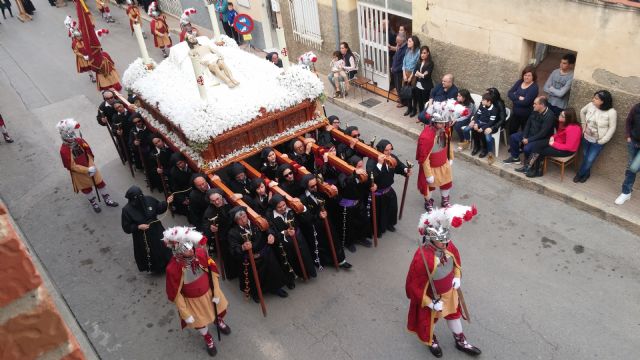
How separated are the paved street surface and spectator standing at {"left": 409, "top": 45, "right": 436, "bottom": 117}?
4.49 ft

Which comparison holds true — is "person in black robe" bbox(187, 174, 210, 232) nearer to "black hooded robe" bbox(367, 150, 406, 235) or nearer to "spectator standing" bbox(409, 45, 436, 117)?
"black hooded robe" bbox(367, 150, 406, 235)

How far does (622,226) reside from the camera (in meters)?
6.94

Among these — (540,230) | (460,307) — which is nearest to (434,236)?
(460,307)

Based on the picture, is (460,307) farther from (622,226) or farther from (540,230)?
(622,226)

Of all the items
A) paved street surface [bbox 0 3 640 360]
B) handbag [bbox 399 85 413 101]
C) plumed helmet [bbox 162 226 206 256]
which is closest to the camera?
plumed helmet [bbox 162 226 206 256]

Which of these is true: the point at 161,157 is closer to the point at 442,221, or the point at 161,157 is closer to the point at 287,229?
the point at 287,229

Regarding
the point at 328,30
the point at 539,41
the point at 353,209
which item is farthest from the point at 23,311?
the point at 328,30

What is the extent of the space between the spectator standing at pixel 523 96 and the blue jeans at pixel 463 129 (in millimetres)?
735

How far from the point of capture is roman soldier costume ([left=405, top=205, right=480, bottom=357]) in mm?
4777

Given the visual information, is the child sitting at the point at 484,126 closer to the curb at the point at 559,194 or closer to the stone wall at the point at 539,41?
the curb at the point at 559,194

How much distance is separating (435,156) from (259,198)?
2.59 m

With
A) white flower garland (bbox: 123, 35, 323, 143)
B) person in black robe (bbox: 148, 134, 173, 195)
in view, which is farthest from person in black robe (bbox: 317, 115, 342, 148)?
person in black robe (bbox: 148, 134, 173, 195)

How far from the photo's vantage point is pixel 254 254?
613 cm

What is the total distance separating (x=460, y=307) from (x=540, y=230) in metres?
2.55
